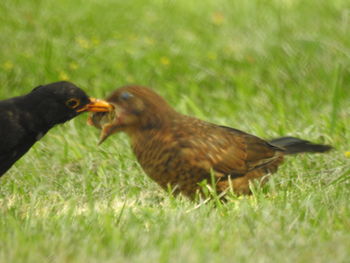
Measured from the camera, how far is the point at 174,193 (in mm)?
4352

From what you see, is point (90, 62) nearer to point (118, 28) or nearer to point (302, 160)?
point (118, 28)

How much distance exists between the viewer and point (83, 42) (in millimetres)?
7715

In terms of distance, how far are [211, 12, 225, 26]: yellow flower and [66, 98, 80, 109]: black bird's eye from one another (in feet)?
15.9

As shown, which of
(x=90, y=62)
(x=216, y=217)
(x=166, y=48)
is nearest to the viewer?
(x=216, y=217)

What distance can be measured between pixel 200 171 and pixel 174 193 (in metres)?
0.22

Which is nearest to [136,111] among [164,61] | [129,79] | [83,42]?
[129,79]

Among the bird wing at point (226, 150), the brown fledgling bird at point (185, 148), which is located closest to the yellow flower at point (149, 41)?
the brown fledgling bird at point (185, 148)

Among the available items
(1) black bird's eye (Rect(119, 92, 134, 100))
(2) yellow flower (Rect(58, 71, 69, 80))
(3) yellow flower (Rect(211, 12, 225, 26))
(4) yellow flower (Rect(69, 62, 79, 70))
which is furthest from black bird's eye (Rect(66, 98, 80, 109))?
(3) yellow flower (Rect(211, 12, 225, 26))

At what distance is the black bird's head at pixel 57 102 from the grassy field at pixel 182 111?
0.43m

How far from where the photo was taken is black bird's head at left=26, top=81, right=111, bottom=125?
4.36 meters

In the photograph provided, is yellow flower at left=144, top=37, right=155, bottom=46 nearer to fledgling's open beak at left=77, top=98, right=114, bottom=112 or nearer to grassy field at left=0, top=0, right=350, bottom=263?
grassy field at left=0, top=0, right=350, bottom=263

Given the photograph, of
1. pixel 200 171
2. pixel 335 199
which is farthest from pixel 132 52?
pixel 335 199

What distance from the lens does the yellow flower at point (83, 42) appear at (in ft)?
25.0

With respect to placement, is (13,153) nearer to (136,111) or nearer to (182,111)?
(136,111)
